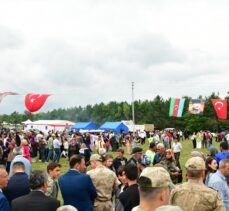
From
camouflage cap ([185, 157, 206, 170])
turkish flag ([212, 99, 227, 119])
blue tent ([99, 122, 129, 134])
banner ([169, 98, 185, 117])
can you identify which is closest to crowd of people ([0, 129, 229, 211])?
camouflage cap ([185, 157, 206, 170])

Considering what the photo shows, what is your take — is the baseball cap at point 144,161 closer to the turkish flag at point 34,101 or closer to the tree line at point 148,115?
the turkish flag at point 34,101

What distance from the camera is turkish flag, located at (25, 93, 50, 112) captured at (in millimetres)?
26234

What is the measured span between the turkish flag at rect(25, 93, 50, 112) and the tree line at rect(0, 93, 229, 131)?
36.2m

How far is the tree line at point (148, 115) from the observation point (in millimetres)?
76562

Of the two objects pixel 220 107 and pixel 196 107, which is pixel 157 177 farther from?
pixel 196 107

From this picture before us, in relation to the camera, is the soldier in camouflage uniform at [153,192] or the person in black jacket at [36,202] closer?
the soldier in camouflage uniform at [153,192]

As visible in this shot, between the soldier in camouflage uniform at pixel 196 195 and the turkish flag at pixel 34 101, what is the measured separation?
2293 cm

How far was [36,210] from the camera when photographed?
3.90 metres

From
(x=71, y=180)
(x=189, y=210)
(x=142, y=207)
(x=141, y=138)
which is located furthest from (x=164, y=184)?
(x=141, y=138)

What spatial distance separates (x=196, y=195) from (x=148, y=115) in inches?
3767

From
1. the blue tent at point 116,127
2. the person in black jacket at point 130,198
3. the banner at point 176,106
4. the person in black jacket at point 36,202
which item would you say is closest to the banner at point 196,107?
the banner at point 176,106

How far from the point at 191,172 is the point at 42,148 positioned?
18.3m

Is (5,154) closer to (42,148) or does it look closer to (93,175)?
(42,148)

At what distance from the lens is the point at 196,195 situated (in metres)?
3.71
